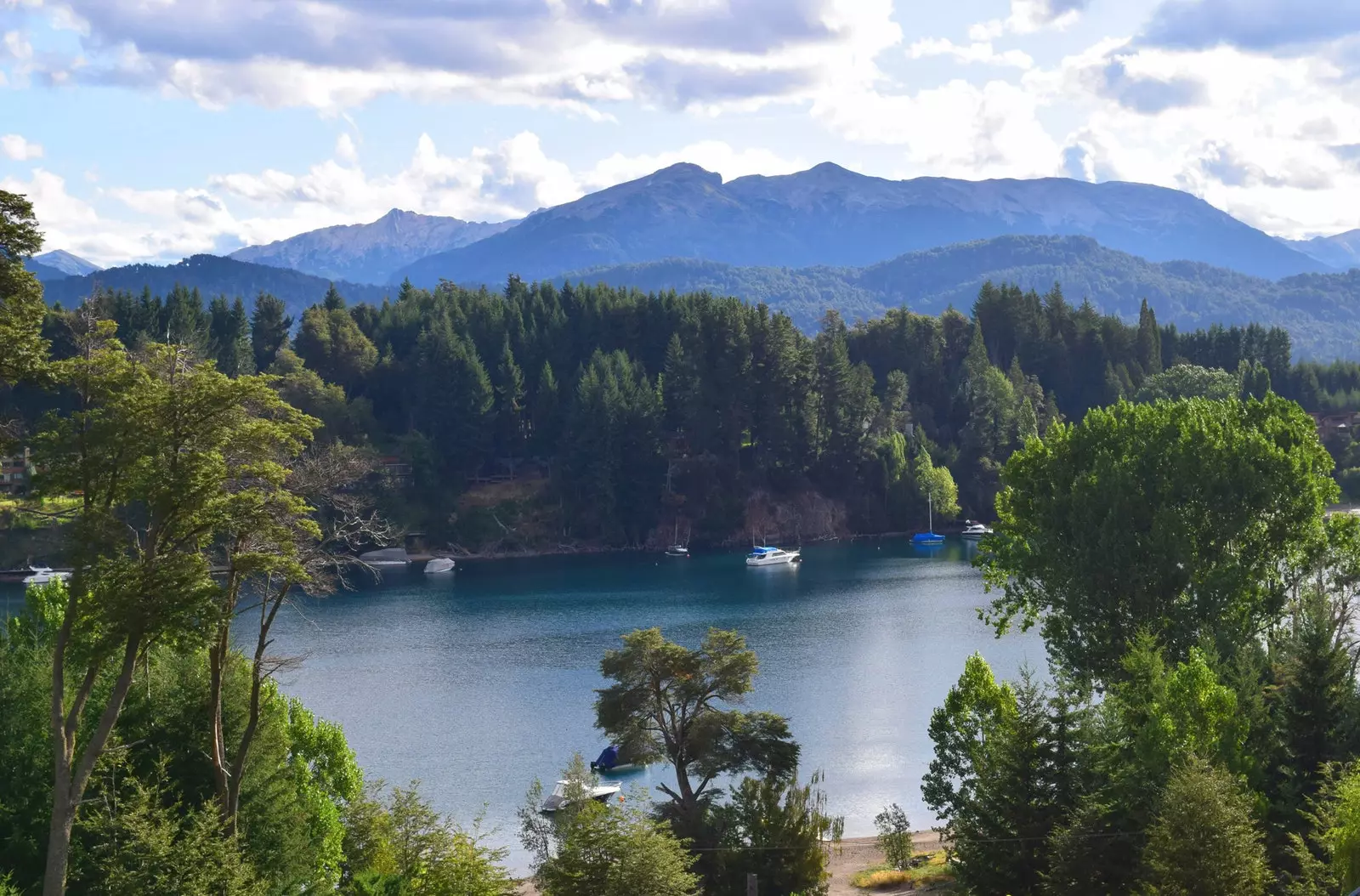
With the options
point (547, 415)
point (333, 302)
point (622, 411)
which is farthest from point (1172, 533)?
point (333, 302)

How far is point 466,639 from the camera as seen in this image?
7856cm

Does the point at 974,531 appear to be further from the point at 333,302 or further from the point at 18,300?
the point at 18,300

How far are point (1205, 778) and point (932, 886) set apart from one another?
1267 cm

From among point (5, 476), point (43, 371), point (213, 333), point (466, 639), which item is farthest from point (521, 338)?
point (43, 371)

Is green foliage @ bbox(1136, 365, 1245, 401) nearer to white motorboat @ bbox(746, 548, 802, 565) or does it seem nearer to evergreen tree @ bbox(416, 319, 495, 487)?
white motorboat @ bbox(746, 548, 802, 565)

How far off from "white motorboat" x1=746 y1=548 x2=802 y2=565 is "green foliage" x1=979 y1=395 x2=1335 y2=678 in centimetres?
5955

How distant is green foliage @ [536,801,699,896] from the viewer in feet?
93.8

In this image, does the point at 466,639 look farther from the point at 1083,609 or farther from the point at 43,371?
the point at 43,371

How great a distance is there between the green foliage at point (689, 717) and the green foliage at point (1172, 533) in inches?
505

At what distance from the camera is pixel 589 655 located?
72500 mm

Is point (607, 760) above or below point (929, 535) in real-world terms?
below

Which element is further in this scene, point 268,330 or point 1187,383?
point 1187,383

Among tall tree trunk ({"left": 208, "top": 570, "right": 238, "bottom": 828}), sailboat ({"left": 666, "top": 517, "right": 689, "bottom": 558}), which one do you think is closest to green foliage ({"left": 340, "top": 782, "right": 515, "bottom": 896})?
tall tree trunk ({"left": 208, "top": 570, "right": 238, "bottom": 828})

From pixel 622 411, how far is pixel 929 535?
28.2 m
